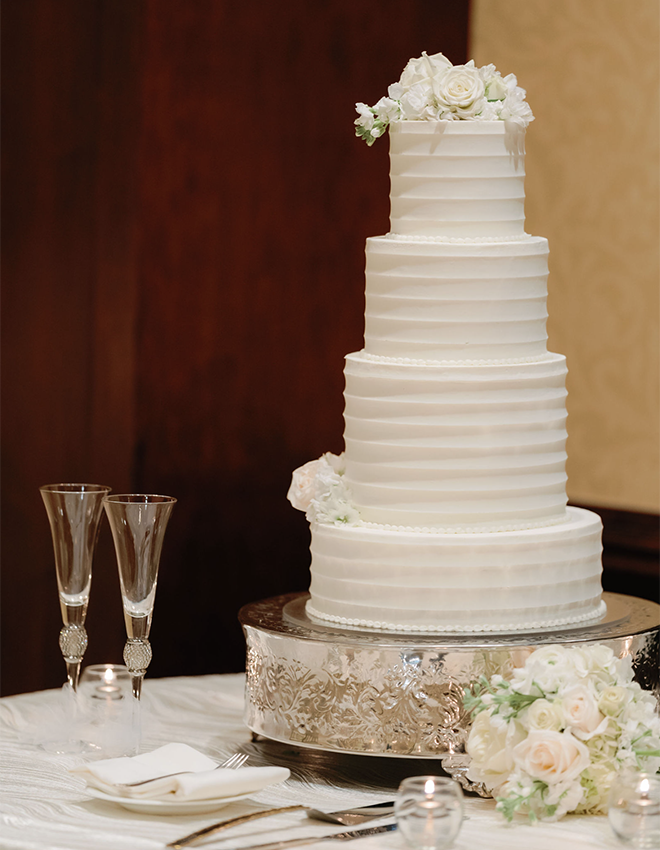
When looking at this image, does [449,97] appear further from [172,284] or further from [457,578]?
[172,284]

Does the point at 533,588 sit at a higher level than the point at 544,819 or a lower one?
higher

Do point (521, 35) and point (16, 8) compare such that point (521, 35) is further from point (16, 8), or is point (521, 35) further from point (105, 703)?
point (105, 703)

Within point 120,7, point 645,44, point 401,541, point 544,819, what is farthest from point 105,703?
point 645,44

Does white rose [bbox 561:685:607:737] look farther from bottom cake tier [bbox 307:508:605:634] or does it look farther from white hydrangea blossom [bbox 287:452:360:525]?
white hydrangea blossom [bbox 287:452:360:525]

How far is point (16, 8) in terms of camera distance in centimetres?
413

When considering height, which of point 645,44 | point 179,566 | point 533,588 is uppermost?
point 645,44

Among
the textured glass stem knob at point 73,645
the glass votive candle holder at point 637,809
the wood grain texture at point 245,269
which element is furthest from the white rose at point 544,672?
the wood grain texture at point 245,269

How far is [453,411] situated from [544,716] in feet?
1.96

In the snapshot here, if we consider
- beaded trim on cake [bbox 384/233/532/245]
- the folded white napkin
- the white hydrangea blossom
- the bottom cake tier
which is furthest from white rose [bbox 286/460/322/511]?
the folded white napkin

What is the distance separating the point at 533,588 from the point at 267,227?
2081mm

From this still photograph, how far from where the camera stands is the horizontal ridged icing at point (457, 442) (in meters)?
2.51

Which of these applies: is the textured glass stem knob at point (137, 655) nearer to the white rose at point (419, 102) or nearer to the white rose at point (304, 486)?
the white rose at point (304, 486)

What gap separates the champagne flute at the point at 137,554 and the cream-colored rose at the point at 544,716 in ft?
2.28

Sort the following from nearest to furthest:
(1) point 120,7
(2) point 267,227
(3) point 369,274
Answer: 1. (3) point 369,274
2. (1) point 120,7
3. (2) point 267,227
